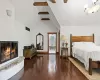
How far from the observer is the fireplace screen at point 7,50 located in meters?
3.83

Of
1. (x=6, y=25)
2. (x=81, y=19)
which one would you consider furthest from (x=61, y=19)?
(x=6, y=25)

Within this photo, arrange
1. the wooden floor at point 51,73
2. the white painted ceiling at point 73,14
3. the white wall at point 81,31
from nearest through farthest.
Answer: the wooden floor at point 51,73 < the white painted ceiling at point 73,14 < the white wall at point 81,31

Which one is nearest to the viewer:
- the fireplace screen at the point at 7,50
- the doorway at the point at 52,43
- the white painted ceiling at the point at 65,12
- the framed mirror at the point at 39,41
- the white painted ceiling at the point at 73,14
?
the fireplace screen at the point at 7,50

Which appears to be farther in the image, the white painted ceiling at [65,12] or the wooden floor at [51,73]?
the white painted ceiling at [65,12]

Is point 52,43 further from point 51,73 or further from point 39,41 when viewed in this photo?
point 51,73

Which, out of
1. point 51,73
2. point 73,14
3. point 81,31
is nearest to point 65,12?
point 73,14

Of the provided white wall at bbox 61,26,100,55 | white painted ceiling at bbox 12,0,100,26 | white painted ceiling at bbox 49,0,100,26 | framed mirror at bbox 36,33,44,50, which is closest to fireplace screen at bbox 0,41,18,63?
white painted ceiling at bbox 12,0,100,26

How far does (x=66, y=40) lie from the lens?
32.0 feet

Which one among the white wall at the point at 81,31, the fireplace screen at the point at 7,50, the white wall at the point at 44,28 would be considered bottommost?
the fireplace screen at the point at 7,50

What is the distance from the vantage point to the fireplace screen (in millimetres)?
3834

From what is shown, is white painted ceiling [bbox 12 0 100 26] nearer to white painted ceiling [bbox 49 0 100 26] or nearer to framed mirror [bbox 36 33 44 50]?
white painted ceiling [bbox 49 0 100 26]

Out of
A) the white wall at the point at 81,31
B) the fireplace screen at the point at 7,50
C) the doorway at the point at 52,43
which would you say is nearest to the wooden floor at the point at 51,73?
the fireplace screen at the point at 7,50

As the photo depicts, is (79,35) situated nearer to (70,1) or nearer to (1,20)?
(70,1)

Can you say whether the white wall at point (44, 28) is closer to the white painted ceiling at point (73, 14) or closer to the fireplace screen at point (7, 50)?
the white painted ceiling at point (73, 14)
